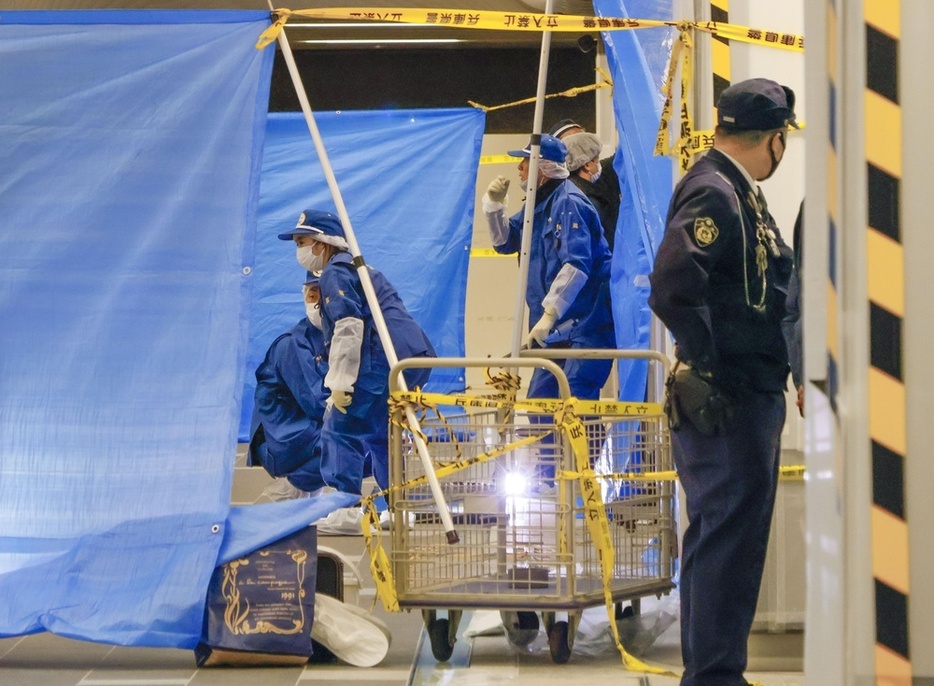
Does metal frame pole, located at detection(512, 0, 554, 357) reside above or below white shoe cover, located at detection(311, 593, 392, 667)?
above

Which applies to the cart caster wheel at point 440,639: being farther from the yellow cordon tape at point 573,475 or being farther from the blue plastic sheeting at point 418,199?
the blue plastic sheeting at point 418,199

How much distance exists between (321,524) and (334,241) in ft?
5.26

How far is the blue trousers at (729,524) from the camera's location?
13.2 feet

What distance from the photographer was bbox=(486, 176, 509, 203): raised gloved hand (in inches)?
296

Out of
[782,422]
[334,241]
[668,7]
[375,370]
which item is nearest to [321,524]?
[375,370]

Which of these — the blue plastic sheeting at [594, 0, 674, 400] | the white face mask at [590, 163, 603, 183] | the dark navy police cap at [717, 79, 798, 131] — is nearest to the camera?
the dark navy police cap at [717, 79, 798, 131]

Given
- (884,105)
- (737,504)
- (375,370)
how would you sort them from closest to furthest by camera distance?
(884,105) → (737,504) → (375,370)

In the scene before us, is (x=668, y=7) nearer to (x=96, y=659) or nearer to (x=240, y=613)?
(x=240, y=613)

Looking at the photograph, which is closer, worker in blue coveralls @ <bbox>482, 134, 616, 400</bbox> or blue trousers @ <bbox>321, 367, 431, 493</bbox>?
worker in blue coveralls @ <bbox>482, 134, 616, 400</bbox>

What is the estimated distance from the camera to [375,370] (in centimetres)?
746

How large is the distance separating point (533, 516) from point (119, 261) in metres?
1.86

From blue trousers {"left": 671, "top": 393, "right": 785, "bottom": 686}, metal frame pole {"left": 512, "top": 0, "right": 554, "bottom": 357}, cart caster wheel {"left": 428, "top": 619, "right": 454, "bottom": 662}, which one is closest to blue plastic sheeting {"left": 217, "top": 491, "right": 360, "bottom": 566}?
cart caster wheel {"left": 428, "top": 619, "right": 454, "bottom": 662}

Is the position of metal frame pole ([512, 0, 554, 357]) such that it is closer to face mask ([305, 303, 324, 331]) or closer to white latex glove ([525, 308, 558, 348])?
white latex glove ([525, 308, 558, 348])

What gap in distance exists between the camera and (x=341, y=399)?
7352 mm
